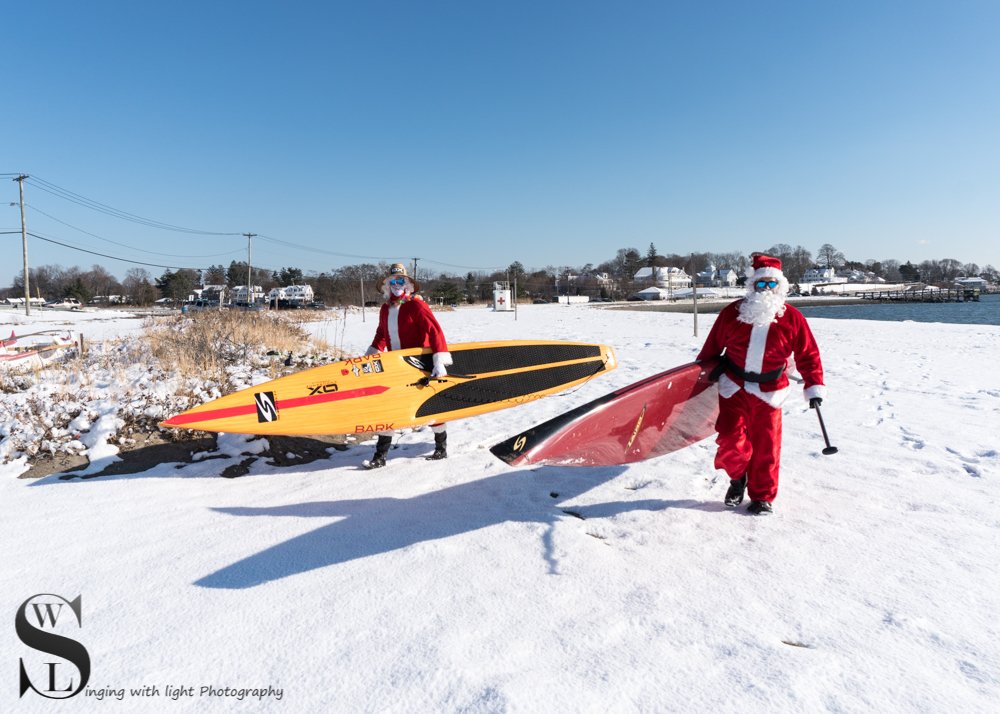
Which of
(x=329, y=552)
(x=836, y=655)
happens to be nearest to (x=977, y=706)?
(x=836, y=655)

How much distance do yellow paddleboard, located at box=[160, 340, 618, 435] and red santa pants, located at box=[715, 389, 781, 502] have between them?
224 centimetres

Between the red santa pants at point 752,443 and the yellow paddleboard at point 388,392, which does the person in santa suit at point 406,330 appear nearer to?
the yellow paddleboard at point 388,392

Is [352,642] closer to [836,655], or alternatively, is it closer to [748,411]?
[836,655]

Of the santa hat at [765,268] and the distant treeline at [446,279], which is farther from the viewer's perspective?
the distant treeline at [446,279]

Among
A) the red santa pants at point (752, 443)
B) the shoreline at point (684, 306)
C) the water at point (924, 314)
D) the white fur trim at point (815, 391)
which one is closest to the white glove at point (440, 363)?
the red santa pants at point (752, 443)

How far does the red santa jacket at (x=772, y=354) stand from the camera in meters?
3.21

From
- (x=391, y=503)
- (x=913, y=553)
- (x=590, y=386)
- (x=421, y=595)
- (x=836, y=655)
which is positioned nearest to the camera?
(x=836, y=655)

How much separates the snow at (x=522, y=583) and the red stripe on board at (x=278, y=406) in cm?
53

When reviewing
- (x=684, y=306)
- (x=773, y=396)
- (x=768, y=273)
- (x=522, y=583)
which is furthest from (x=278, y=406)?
(x=684, y=306)

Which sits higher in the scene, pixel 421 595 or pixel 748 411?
pixel 748 411

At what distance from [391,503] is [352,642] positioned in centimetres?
149

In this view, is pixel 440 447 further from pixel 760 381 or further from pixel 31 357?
pixel 31 357

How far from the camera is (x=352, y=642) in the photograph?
2059 mm

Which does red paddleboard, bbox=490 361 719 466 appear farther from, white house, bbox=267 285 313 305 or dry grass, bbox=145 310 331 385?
white house, bbox=267 285 313 305
